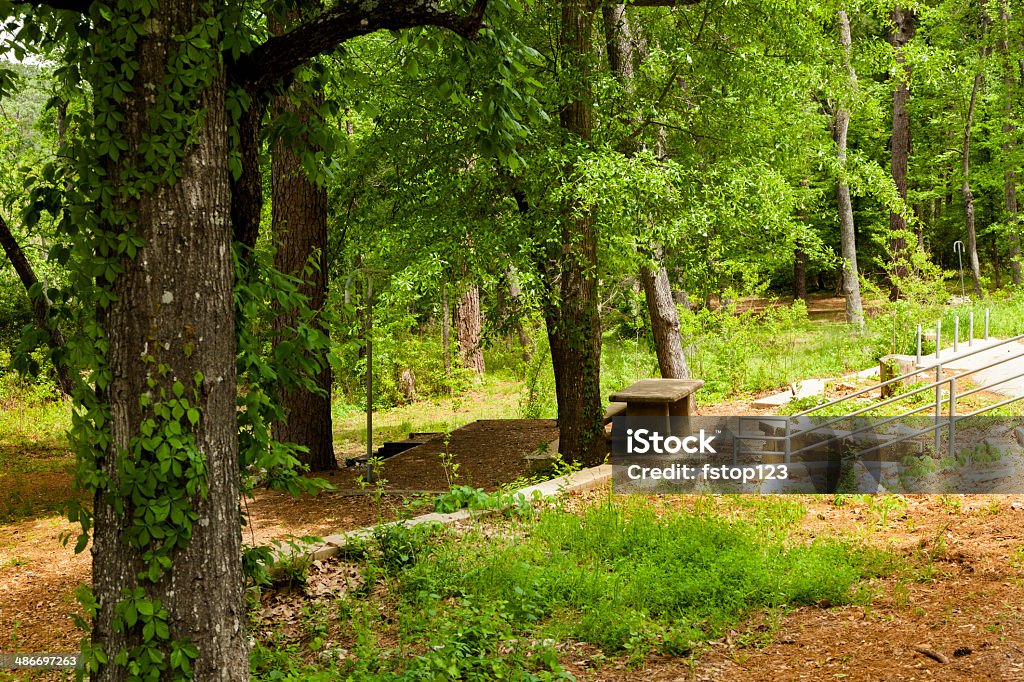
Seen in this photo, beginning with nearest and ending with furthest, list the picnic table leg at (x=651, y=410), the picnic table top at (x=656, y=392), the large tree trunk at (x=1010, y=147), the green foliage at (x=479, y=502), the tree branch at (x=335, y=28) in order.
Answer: the tree branch at (x=335, y=28) < the green foliage at (x=479, y=502) < the picnic table top at (x=656, y=392) < the picnic table leg at (x=651, y=410) < the large tree trunk at (x=1010, y=147)

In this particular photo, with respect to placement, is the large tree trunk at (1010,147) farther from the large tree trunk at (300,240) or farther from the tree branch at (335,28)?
the tree branch at (335,28)

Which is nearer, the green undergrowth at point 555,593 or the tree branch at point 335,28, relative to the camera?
the tree branch at point 335,28

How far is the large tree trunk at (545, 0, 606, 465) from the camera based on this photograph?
946cm

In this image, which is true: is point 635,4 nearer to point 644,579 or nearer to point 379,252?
point 379,252

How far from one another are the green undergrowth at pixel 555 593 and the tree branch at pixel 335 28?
2900 millimetres

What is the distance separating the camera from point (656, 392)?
1020 cm

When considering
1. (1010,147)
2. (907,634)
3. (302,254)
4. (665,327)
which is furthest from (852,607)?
(1010,147)

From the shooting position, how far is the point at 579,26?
9648 mm

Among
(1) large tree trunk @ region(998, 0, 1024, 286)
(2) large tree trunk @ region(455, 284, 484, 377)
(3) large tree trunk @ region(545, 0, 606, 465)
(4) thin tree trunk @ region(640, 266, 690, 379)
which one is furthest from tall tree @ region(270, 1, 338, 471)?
(1) large tree trunk @ region(998, 0, 1024, 286)

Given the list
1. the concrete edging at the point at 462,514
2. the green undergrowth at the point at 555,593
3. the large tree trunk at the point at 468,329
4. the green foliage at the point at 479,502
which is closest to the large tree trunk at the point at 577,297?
the concrete edging at the point at 462,514

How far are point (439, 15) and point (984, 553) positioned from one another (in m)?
5.46

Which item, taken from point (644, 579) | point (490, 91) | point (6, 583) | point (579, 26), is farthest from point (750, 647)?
point (579, 26)

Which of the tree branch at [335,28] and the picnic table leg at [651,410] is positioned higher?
the tree branch at [335,28]

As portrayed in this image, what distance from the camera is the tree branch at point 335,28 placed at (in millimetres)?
4109
